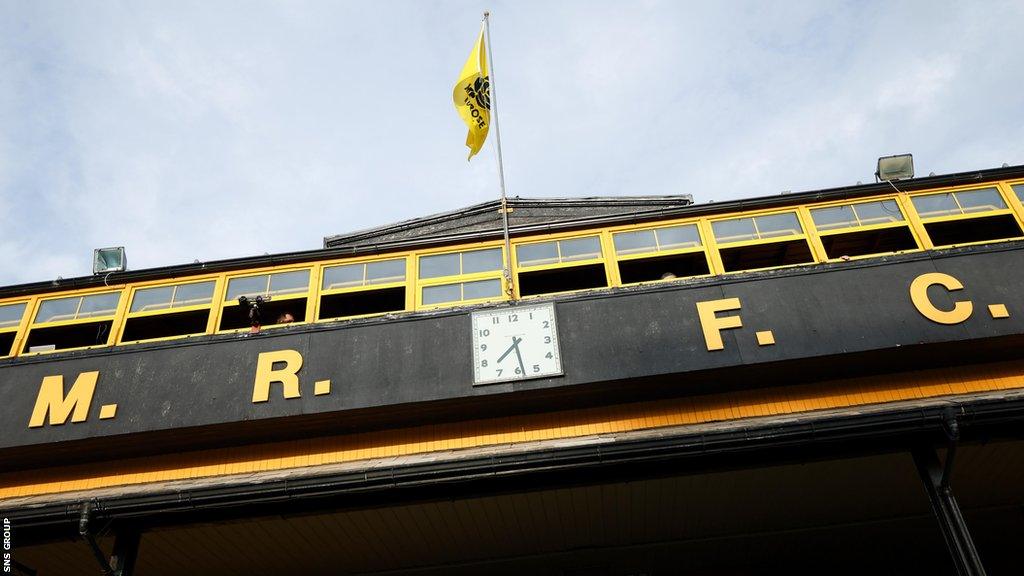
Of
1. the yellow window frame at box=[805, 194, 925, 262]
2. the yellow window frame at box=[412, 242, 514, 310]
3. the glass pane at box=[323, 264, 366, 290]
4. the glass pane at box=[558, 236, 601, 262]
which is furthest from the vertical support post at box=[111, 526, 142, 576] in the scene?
the yellow window frame at box=[805, 194, 925, 262]

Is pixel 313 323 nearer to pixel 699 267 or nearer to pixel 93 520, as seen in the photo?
pixel 93 520

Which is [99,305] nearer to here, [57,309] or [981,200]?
[57,309]

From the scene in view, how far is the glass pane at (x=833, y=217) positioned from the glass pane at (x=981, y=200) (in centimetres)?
200

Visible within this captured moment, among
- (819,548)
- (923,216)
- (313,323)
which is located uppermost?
(923,216)

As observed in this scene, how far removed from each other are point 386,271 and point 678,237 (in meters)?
5.34

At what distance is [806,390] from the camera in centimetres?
1182

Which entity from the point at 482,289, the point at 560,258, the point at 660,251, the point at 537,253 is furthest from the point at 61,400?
the point at 660,251

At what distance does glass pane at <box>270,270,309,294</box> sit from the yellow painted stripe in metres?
2.91

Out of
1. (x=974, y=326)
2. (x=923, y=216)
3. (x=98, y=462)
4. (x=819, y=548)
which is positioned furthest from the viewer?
(x=819, y=548)

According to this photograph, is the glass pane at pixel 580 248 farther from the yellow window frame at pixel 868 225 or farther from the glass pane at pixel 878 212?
the glass pane at pixel 878 212

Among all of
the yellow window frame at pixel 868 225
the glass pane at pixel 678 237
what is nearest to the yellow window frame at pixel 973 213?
the yellow window frame at pixel 868 225

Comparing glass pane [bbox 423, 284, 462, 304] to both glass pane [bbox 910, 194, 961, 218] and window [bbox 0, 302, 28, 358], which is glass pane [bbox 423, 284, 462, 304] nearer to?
window [bbox 0, 302, 28, 358]

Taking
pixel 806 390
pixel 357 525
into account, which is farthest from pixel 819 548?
pixel 357 525

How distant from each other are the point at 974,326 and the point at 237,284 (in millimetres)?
12344
